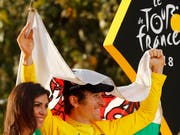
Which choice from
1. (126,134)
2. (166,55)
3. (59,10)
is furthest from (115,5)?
(126,134)

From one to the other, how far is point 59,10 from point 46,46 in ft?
12.1

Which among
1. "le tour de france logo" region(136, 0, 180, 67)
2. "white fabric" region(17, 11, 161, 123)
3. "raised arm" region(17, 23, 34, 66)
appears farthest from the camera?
"le tour de france logo" region(136, 0, 180, 67)

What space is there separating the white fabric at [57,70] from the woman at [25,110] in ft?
1.10

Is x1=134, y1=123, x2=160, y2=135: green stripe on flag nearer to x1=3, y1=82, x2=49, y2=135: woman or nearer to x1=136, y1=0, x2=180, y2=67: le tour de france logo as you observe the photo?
x1=136, y1=0, x2=180, y2=67: le tour de france logo

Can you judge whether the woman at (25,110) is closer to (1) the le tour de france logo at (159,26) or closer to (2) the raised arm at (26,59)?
(2) the raised arm at (26,59)

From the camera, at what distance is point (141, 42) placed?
4.59 m

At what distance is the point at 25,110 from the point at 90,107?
424 millimetres

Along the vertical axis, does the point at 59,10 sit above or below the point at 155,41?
below

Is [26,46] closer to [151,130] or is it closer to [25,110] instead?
[25,110]

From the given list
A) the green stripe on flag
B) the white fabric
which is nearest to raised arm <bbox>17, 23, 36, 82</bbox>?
the white fabric

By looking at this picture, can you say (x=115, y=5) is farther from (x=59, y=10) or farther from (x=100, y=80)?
(x=100, y=80)

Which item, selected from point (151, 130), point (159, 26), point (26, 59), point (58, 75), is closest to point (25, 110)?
point (26, 59)

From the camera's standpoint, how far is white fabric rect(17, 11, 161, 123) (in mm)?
4202

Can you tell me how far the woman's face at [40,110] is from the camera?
151 inches
